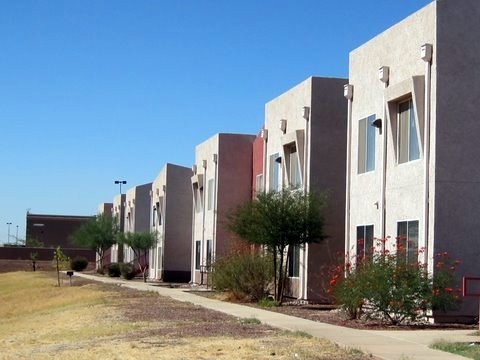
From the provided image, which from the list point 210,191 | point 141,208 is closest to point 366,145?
point 210,191

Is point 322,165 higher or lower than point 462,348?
higher

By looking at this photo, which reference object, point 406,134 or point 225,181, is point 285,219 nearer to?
point 406,134

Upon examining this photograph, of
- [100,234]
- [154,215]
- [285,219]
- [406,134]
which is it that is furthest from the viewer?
[100,234]

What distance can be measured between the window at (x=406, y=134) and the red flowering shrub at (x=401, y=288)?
2.87 m

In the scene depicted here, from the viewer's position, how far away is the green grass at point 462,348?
52.0ft

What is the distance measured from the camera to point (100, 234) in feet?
254

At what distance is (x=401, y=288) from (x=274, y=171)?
16204 mm

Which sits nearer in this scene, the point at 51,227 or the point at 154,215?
the point at 154,215

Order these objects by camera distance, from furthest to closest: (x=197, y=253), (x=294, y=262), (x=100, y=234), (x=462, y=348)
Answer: (x=100, y=234)
(x=197, y=253)
(x=294, y=262)
(x=462, y=348)

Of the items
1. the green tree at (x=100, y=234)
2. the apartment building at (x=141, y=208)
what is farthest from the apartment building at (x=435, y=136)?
the green tree at (x=100, y=234)

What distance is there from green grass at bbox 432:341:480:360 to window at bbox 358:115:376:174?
1044 centimetres

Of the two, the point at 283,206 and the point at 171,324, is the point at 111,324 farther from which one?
the point at 283,206

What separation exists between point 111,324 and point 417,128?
915cm

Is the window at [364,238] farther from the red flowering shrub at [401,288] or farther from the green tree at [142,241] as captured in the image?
the green tree at [142,241]
